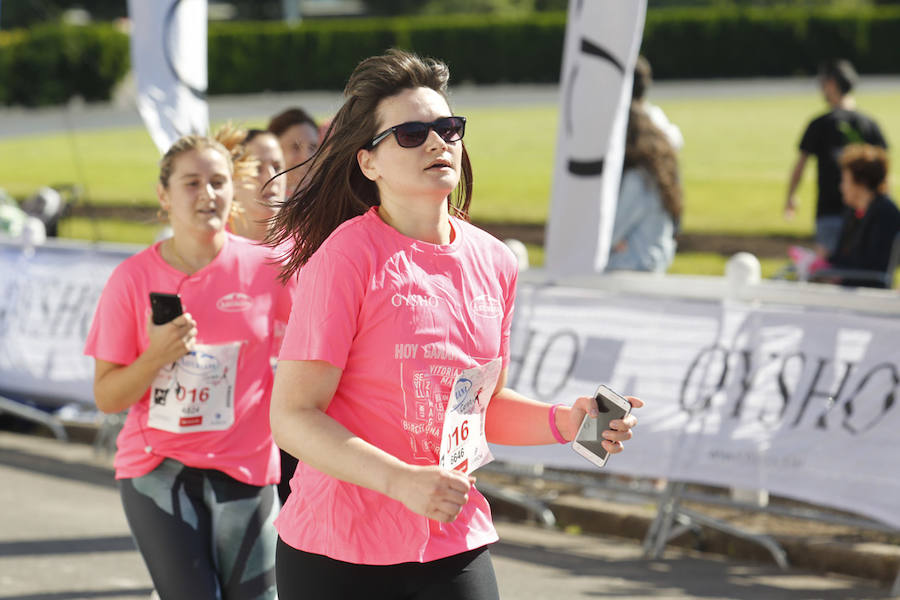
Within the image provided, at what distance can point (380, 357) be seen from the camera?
283 centimetres

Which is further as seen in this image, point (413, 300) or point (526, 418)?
point (526, 418)

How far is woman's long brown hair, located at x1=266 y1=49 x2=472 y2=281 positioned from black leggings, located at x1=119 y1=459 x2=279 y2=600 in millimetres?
1122

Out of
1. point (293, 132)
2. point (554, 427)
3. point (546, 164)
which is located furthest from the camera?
point (546, 164)

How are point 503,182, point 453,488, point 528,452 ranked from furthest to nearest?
point 503,182 < point 528,452 < point 453,488

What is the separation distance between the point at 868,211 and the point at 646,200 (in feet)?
5.72

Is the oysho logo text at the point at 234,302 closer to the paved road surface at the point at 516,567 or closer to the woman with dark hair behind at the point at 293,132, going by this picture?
the woman with dark hair behind at the point at 293,132

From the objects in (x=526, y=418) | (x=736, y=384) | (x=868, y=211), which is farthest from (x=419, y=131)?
(x=868, y=211)

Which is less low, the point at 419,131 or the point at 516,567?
the point at 419,131

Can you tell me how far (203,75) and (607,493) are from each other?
353cm

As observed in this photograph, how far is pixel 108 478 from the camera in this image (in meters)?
8.60

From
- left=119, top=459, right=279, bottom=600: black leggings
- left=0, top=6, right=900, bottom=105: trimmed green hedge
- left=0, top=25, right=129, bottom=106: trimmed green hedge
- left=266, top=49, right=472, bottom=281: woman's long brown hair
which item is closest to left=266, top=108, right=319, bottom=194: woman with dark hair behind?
left=119, top=459, right=279, bottom=600: black leggings

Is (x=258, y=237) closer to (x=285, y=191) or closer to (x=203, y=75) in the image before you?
(x=285, y=191)

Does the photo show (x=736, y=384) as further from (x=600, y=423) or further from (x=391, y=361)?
(x=391, y=361)

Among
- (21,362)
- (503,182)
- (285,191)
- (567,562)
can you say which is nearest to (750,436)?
(567,562)
